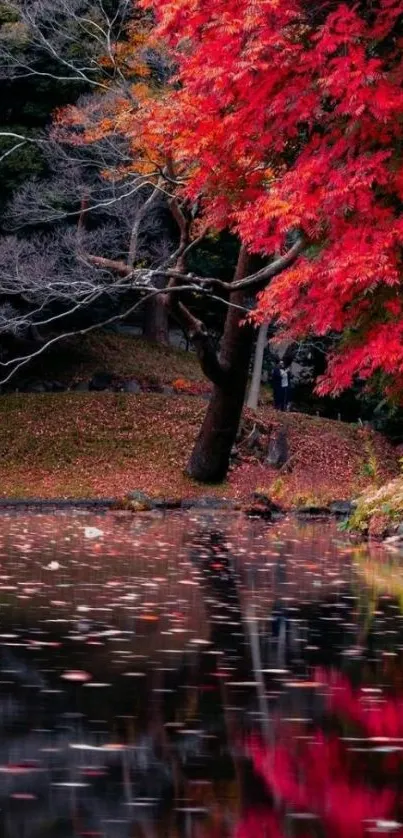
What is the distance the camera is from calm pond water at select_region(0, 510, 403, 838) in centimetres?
492

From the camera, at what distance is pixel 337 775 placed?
5.45m

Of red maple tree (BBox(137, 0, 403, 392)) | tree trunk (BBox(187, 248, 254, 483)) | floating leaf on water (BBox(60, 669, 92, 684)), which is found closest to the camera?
floating leaf on water (BBox(60, 669, 92, 684))

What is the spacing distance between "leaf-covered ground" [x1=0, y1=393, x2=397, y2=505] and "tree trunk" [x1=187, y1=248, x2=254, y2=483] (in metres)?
0.38

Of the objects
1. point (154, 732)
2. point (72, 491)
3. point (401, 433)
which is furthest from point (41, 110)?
point (154, 732)

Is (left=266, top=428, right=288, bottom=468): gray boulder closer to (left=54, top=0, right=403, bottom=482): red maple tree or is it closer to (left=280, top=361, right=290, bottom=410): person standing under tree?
(left=280, top=361, right=290, bottom=410): person standing under tree

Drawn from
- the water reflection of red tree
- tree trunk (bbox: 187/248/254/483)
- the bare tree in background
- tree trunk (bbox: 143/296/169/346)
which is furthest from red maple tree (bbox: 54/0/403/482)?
tree trunk (bbox: 143/296/169/346)

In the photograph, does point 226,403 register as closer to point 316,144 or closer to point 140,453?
point 140,453

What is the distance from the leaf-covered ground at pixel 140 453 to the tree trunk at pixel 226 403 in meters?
0.38

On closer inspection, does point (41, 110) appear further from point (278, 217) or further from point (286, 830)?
point (286, 830)

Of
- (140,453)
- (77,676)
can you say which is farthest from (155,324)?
(77,676)

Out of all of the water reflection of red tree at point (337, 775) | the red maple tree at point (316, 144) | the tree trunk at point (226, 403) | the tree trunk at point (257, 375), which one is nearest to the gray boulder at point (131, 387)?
the tree trunk at point (257, 375)

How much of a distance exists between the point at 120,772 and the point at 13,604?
523cm

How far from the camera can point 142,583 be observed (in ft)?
40.2

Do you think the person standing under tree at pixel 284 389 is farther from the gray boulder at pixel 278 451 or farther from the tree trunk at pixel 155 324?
the tree trunk at pixel 155 324
